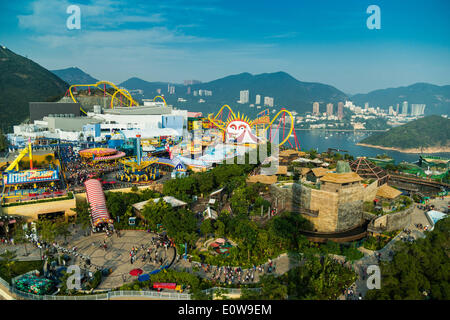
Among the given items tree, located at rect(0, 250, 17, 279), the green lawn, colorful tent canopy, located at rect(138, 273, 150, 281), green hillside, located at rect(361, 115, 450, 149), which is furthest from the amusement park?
green hillside, located at rect(361, 115, 450, 149)

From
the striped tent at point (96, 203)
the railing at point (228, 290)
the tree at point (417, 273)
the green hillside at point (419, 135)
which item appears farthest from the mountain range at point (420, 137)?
the railing at point (228, 290)

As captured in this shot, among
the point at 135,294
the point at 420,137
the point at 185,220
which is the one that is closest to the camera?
the point at 135,294

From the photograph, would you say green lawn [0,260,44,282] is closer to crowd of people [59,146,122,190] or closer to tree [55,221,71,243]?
tree [55,221,71,243]

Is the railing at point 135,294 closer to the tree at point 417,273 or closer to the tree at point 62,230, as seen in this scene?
the tree at point 62,230

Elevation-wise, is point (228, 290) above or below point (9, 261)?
below

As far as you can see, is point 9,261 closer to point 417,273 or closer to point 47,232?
point 47,232

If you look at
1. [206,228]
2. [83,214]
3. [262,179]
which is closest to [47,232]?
[83,214]
